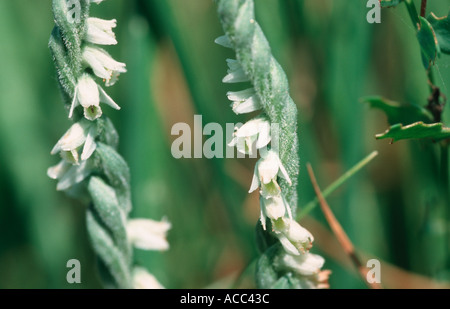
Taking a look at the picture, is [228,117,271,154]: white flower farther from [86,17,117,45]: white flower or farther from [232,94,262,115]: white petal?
[86,17,117,45]: white flower

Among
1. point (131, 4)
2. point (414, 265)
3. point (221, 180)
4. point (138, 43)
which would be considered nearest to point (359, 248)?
point (414, 265)

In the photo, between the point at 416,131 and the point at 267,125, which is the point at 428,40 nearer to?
the point at 416,131

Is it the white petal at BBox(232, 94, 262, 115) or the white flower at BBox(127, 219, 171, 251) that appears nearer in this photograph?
the white petal at BBox(232, 94, 262, 115)

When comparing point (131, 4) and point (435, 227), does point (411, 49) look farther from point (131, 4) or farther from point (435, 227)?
point (131, 4)

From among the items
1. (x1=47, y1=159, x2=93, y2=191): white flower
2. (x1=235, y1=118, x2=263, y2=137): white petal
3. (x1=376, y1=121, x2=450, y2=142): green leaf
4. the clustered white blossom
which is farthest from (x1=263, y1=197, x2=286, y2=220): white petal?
(x1=47, y1=159, x2=93, y2=191): white flower

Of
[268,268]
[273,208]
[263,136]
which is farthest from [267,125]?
[268,268]
